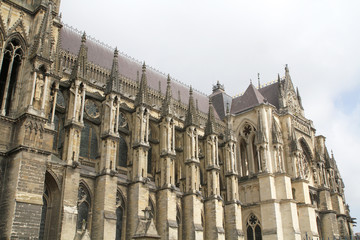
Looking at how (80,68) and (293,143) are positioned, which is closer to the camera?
(80,68)

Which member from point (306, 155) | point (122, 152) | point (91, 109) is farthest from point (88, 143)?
point (306, 155)

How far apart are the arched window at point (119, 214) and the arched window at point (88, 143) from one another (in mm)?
2891

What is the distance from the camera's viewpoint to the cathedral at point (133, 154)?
1447 centimetres

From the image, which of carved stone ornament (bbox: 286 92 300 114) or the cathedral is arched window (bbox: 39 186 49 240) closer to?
the cathedral

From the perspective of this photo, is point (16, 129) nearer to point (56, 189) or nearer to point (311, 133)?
point (56, 189)

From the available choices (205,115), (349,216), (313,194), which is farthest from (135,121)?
(349,216)

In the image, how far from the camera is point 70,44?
→ 87.4ft

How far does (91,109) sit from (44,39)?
26.3 ft

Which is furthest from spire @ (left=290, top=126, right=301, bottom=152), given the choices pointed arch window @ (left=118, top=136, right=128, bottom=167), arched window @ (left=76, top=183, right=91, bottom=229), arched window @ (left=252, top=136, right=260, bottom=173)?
arched window @ (left=76, top=183, right=91, bottom=229)

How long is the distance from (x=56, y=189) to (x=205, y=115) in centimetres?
1840

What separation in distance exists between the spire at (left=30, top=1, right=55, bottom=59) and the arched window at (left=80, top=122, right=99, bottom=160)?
760 cm

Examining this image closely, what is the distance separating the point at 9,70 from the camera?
1539 centimetres

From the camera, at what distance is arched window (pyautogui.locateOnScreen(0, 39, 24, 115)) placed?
49.8 feet

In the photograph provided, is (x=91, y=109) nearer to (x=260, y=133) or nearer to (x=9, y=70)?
(x=9, y=70)
